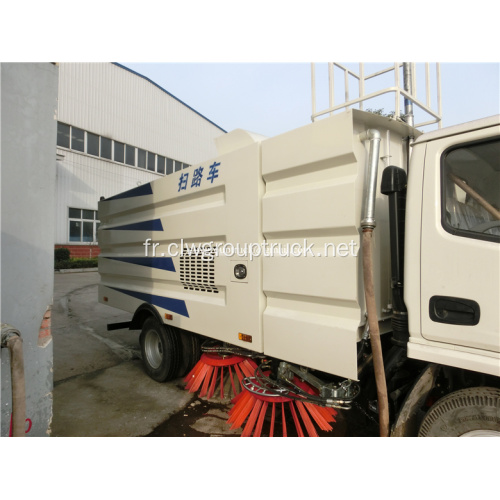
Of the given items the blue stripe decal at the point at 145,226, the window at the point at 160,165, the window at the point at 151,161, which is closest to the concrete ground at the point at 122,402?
the blue stripe decal at the point at 145,226

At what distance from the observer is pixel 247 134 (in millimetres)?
2445

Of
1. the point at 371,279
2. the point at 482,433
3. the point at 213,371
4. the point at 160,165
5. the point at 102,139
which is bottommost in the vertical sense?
the point at 213,371

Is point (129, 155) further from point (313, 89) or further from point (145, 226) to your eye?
point (313, 89)

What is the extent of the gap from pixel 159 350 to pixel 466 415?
3.12 m

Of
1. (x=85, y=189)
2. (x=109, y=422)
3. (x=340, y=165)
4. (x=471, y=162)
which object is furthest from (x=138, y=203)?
(x=85, y=189)

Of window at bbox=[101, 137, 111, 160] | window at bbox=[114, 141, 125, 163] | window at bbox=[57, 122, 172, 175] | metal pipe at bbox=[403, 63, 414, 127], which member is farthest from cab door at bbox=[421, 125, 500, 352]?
window at bbox=[114, 141, 125, 163]

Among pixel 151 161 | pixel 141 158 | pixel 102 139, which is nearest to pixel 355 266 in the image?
pixel 102 139

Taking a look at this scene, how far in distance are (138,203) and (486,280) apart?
3.43 metres

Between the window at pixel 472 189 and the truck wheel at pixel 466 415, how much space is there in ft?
2.55

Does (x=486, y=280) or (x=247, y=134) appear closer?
(x=486, y=280)

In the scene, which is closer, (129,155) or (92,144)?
(92,144)

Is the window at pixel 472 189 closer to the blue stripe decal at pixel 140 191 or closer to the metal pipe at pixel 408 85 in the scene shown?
the metal pipe at pixel 408 85

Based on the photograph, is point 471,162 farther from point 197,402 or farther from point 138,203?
point 138,203

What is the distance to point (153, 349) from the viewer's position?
3.84 meters
